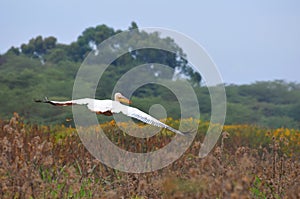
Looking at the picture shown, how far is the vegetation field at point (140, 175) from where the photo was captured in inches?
139

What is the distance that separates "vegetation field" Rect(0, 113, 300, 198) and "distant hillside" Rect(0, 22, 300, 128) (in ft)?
33.6

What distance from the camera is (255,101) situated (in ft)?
102

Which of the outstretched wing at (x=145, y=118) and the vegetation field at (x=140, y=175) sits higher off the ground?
the outstretched wing at (x=145, y=118)

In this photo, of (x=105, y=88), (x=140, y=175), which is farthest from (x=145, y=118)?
(x=105, y=88)

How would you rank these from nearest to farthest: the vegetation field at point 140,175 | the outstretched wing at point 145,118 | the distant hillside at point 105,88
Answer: the vegetation field at point 140,175 < the outstretched wing at point 145,118 < the distant hillside at point 105,88

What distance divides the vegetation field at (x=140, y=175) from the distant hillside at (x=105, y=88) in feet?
33.6

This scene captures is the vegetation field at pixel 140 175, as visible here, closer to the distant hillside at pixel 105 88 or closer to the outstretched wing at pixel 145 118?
the outstretched wing at pixel 145 118

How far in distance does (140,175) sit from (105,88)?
17288 mm

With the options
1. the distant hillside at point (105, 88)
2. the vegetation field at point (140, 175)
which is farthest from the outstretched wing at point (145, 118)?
the distant hillside at point (105, 88)

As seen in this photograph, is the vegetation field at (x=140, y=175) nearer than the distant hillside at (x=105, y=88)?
Yes

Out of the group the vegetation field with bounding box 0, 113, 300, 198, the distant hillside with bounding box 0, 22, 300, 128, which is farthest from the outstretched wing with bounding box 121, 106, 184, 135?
the distant hillside with bounding box 0, 22, 300, 128

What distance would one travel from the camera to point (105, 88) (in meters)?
23.3

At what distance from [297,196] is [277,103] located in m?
29.0

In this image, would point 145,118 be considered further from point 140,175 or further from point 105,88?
point 105,88
